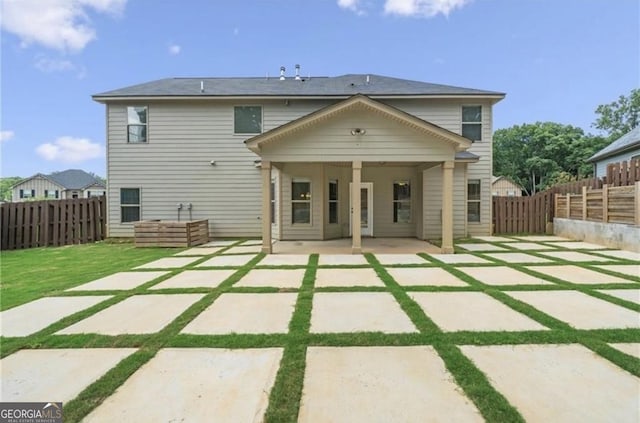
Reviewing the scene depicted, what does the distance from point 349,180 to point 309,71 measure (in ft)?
19.5

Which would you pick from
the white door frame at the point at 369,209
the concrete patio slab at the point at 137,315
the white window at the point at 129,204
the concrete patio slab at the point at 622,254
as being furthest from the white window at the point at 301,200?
the concrete patio slab at the point at 622,254

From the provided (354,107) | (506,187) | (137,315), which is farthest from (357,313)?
(506,187)

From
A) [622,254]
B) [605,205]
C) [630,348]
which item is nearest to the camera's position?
[630,348]

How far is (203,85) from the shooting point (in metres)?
12.5

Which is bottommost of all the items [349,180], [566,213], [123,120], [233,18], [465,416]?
[465,416]

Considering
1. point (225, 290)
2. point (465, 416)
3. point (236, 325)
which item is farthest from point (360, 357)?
point (225, 290)

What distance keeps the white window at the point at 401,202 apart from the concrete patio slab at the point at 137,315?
8.63 metres

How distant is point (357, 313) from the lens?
4.08 meters

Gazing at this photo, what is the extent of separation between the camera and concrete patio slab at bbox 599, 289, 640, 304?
4568 millimetres

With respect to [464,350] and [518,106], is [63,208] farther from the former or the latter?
[518,106]

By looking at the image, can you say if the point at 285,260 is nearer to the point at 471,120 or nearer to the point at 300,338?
the point at 300,338

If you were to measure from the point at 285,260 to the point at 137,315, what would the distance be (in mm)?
3923

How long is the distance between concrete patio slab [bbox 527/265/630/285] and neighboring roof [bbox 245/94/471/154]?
351 cm

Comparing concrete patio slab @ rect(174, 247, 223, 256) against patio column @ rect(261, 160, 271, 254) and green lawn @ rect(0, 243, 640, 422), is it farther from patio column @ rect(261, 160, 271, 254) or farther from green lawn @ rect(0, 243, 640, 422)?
green lawn @ rect(0, 243, 640, 422)
